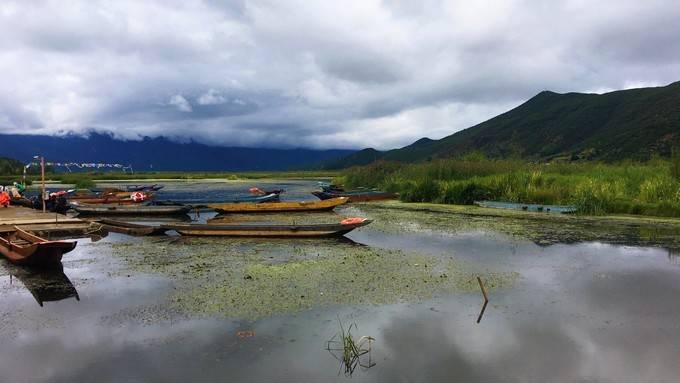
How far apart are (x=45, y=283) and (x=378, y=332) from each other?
8099mm

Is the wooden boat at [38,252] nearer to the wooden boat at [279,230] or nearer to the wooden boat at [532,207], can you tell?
the wooden boat at [279,230]

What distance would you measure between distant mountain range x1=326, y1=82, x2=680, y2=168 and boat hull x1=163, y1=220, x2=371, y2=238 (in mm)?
42980

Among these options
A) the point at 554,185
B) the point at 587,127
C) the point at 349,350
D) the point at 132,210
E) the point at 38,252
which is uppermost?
the point at 587,127

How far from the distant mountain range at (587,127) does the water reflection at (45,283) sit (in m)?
50.2

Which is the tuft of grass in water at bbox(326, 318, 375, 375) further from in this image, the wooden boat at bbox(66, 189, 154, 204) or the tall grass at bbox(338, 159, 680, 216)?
the wooden boat at bbox(66, 189, 154, 204)

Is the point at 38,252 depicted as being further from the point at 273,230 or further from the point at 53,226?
the point at 53,226

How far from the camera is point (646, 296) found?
923 cm

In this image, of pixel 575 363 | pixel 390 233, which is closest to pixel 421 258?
pixel 390 233

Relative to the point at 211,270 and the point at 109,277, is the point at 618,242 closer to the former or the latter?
the point at 211,270

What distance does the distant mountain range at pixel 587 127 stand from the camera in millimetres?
72125

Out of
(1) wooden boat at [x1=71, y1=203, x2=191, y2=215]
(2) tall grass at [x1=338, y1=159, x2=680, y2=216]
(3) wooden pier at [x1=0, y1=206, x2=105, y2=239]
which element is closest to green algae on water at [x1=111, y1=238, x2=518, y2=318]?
(3) wooden pier at [x1=0, y1=206, x2=105, y2=239]

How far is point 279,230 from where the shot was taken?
1620cm

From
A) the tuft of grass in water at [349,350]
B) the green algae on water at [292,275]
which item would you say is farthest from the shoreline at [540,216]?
the tuft of grass in water at [349,350]

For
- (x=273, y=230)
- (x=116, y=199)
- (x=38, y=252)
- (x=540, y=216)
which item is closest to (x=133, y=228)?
(x=273, y=230)
